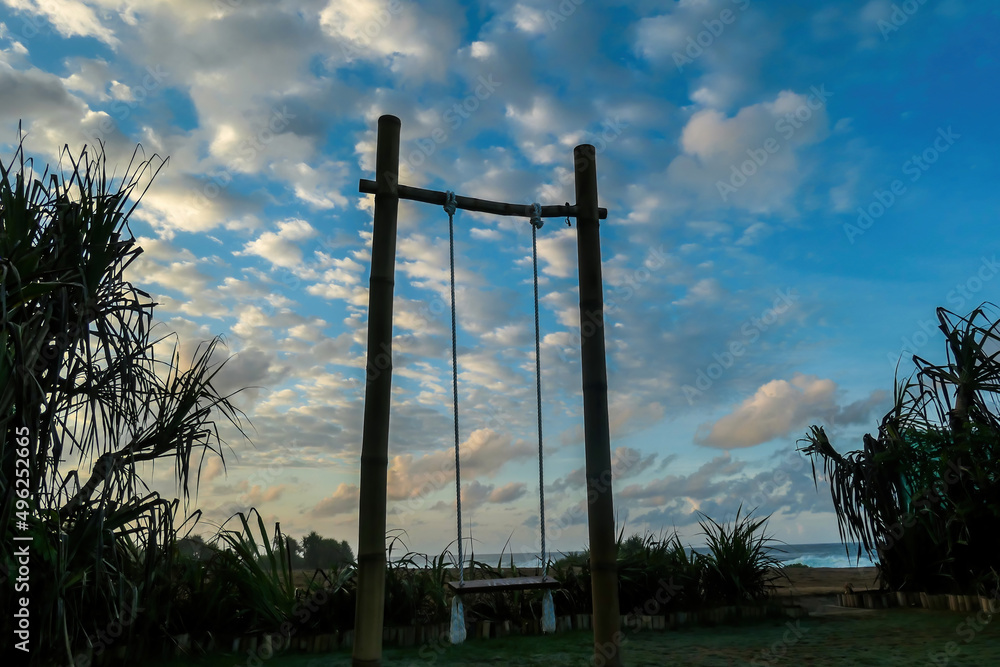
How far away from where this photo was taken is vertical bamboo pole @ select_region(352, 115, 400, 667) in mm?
3223

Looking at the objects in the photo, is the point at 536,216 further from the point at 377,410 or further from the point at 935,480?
the point at 935,480

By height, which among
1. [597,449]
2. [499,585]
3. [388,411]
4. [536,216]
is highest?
[536,216]

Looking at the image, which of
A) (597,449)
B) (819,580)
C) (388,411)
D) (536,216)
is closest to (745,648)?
(597,449)

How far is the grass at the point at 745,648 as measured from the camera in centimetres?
357

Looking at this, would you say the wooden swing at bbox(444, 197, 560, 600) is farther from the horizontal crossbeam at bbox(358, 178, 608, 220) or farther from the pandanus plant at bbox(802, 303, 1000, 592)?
the pandanus plant at bbox(802, 303, 1000, 592)

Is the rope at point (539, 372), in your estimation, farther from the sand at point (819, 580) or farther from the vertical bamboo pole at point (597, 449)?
the sand at point (819, 580)

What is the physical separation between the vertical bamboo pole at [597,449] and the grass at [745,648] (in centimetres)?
38

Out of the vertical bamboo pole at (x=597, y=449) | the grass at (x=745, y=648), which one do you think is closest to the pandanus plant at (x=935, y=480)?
the grass at (x=745, y=648)

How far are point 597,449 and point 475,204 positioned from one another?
1.51 m

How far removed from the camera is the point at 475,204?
12.6 feet

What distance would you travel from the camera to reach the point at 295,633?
4016 mm

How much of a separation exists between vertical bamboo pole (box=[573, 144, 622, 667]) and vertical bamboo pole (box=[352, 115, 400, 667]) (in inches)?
40.8

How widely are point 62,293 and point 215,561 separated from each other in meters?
1.74

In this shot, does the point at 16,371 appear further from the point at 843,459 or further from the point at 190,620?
the point at 843,459
